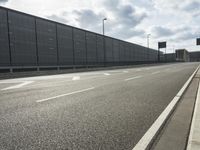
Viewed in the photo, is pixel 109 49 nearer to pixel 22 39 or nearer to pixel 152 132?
pixel 22 39

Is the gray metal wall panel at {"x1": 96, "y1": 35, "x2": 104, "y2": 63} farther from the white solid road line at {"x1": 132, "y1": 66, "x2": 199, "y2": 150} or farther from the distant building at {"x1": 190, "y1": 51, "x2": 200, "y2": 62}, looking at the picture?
the distant building at {"x1": 190, "y1": 51, "x2": 200, "y2": 62}

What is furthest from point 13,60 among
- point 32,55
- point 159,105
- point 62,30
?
point 159,105

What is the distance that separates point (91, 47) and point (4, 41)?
971 inches

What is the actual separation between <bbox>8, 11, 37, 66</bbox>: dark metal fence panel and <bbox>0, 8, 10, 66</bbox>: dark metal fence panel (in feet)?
2.47

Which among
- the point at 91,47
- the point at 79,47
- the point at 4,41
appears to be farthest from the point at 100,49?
the point at 4,41

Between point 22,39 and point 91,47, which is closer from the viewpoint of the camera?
point 22,39

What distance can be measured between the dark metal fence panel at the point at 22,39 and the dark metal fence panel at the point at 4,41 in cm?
75

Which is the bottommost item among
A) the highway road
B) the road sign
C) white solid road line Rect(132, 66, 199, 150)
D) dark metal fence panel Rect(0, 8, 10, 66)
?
white solid road line Rect(132, 66, 199, 150)

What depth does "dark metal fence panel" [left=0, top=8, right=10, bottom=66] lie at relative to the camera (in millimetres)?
27078

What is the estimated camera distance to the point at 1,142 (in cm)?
335

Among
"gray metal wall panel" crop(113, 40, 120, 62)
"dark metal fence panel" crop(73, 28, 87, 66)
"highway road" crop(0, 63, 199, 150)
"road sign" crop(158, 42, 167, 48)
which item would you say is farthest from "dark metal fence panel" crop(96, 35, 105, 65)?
"highway road" crop(0, 63, 199, 150)

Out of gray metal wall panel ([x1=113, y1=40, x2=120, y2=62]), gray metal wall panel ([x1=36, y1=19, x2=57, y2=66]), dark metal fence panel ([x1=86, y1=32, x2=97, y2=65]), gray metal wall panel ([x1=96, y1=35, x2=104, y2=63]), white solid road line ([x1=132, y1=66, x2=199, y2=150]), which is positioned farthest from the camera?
gray metal wall panel ([x1=113, y1=40, x2=120, y2=62])

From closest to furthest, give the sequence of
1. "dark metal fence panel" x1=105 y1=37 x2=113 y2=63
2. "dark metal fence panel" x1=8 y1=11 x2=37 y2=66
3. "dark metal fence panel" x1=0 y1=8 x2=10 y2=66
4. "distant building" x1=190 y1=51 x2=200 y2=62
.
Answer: "dark metal fence panel" x1=0 y1=8 x2=10 y2=66 < "dark metal fence panel" x1=8 y1=11 x2=37 y2=66 < "dark metal fence panel" x1=105 y1=37 x2=113 y2=63 < "distant building" x1=190 y1=51 x2=200 y2=62

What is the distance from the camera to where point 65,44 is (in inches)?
1603
